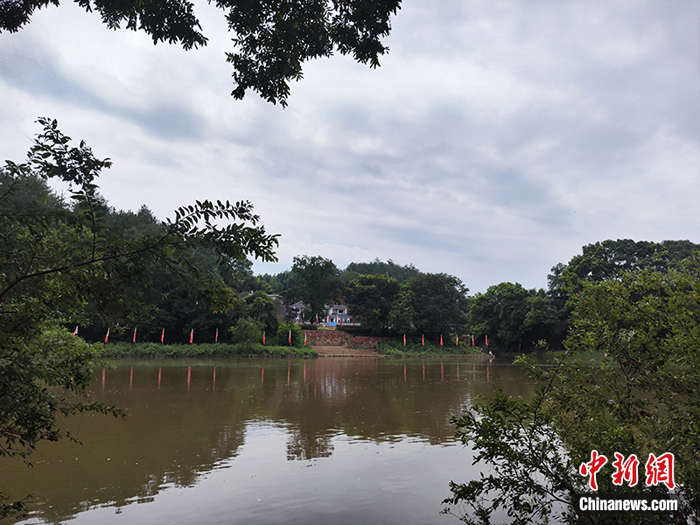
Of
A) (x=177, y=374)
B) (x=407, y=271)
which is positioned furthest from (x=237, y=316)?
(x=407, y=271)

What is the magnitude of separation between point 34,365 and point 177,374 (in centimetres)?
1956

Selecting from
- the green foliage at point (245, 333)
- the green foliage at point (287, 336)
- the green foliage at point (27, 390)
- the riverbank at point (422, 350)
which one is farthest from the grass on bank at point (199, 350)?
the green foliage at point (27, 390)

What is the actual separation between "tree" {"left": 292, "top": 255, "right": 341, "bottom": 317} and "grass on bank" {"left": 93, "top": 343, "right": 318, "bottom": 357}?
1201 cm

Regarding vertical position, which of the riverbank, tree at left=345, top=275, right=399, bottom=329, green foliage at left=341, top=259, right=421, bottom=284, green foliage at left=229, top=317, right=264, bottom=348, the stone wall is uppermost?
green foliage at left=341, top=259, right=421, bottom=284

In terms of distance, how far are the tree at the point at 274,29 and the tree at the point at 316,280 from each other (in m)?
43.1

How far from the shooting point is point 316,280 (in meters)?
48.5

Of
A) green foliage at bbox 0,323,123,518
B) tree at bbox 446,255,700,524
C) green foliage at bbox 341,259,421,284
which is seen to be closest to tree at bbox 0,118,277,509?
green foliage at bbox 0,323,123,518

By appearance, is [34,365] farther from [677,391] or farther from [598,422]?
[677,391]

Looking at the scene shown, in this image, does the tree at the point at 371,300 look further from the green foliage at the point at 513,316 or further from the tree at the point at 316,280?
the green foliage at the point at 513,316

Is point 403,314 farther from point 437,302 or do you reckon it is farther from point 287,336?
point 287,336

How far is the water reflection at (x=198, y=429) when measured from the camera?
227 inches

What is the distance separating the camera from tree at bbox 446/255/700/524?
10.2 ft

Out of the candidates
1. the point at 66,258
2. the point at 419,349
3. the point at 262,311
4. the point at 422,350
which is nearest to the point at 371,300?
the point at 419,349

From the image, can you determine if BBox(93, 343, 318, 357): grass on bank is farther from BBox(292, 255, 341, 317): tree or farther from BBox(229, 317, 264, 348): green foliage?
BBox(292, 255, 341, 317): tree
